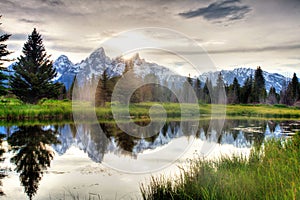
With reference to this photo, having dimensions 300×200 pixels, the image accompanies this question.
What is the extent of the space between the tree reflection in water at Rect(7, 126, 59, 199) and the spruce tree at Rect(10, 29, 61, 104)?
69.0 ft

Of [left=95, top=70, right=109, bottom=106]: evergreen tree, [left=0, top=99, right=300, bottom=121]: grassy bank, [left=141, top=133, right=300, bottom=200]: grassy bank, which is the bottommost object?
[left=141, top=133, right=300, bottom=200]: grassy bank

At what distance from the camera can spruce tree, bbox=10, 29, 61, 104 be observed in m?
39.8

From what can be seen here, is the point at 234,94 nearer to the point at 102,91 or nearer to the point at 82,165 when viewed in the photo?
the point at 102,91

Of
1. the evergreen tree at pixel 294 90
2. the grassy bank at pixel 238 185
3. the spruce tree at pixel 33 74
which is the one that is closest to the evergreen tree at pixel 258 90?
the evergreen tree at pixel 294 90

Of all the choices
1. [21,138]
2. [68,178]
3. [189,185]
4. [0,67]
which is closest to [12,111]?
[0,67]

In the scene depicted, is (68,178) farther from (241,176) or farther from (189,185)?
(241,176)

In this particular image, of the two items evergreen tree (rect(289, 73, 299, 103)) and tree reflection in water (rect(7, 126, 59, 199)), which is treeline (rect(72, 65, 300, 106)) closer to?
evergreen tree (rect(289, 73, 299, 103))

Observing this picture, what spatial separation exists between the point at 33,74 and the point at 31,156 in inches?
1094

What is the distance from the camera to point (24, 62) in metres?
40.9

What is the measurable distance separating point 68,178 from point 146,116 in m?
28.2

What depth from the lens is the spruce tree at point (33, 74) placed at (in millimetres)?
39750

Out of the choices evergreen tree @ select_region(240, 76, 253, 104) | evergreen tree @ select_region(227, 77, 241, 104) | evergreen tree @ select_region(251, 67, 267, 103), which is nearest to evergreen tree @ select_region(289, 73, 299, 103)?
evergreen tree @ select_region(251, 67, 267, 103)

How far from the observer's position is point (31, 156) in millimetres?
13375

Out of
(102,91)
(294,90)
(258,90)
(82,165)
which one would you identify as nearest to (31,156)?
(82,165)
